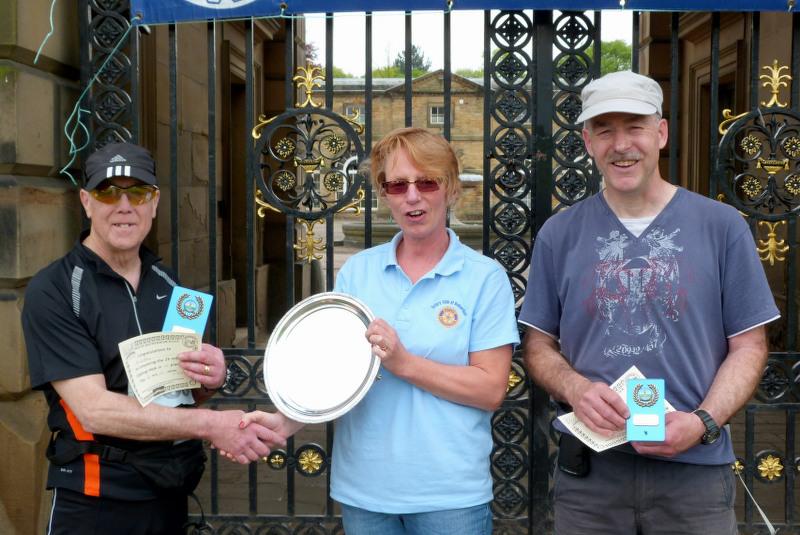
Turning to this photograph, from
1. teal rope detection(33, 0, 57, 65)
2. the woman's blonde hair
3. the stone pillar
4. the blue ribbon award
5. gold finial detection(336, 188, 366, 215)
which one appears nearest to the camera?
the blue ribbon award

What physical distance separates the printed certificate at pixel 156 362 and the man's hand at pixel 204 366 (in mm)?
21

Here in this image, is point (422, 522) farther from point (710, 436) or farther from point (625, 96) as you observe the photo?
point (625, 96)

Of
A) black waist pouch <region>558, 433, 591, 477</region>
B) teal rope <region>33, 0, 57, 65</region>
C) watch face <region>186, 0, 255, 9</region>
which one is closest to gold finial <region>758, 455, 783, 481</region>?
black waist pouch <region>558, 433, 591, 477</region>

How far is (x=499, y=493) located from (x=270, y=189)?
1.74 meters

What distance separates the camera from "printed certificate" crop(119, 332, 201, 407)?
2662 mm

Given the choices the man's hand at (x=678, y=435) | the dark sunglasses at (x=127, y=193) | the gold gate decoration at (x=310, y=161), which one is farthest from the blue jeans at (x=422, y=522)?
the gold gate decoration at (x=310, y=161)

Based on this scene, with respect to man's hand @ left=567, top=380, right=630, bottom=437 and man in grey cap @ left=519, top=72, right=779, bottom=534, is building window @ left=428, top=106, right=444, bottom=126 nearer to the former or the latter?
man in grey cap @ left=519, top=72, right=779, bottom=534

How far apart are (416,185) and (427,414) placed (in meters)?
0.70

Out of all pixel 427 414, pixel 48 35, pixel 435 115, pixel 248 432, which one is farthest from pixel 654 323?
pixel 435 115

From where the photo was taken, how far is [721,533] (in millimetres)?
2588

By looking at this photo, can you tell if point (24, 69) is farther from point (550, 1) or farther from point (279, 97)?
point (279, 97)

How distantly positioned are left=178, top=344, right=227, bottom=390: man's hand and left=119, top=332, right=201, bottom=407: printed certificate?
0.07 feet

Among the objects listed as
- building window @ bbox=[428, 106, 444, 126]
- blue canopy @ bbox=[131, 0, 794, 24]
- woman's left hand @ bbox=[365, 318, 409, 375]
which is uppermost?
building window @ bbox=[428, 106, 444, 126]

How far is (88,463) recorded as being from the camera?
2.74 metres
